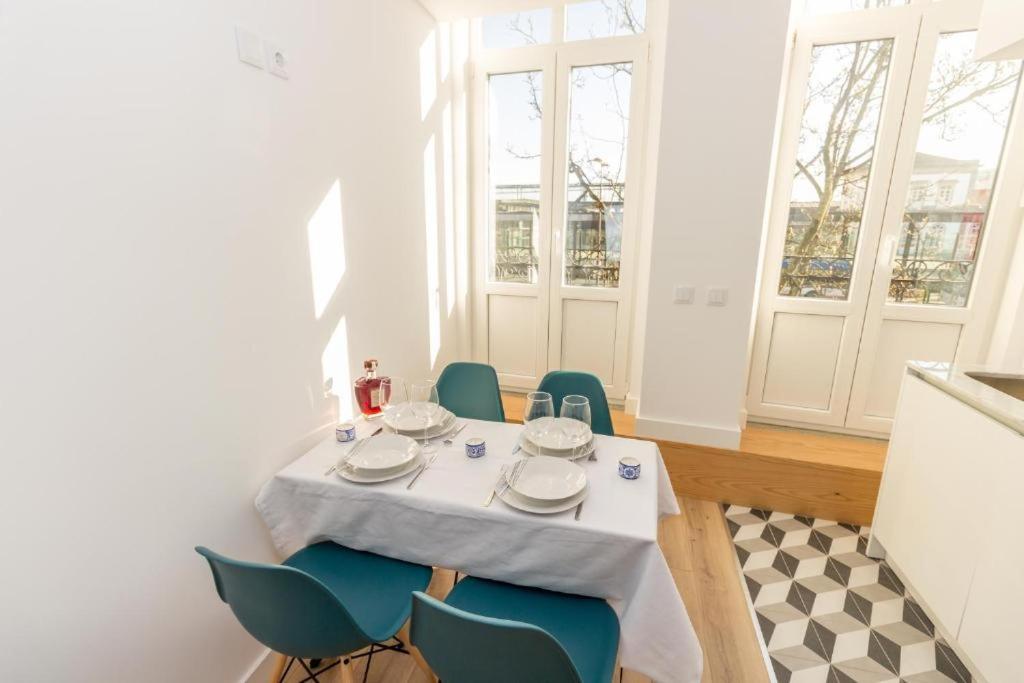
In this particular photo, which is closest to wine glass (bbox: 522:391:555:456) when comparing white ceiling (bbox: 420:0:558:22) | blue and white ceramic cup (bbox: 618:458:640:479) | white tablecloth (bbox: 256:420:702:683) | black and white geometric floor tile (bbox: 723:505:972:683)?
white tablecloth (bbox: 256:420:702:683)

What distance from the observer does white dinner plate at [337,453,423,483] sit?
137 centimetres

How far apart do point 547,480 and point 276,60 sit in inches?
61.8

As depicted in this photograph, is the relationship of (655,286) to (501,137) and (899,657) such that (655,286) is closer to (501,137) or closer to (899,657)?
(501,137)

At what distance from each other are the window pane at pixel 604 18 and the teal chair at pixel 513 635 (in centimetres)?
296

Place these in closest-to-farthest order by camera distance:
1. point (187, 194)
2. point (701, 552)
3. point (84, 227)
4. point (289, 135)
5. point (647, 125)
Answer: point (84, 227), point (187, 194), point (289, 135), point (701, 552), point (647, 125)

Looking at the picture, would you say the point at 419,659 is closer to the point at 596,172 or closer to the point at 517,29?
the point at 596,172

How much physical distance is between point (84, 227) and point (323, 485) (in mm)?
877

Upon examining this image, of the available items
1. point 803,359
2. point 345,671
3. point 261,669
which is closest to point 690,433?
point 803,359

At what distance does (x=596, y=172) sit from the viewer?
288 cm

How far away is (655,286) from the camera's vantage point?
2439mm

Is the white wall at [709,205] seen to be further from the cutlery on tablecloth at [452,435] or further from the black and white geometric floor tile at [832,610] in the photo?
the cutlery on tablecloth at [452,435]

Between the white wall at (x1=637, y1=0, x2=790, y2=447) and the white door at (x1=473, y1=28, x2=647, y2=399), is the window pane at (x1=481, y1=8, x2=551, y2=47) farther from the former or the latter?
the white wall at (x1=637, y1=0, x2=790, y2=447)

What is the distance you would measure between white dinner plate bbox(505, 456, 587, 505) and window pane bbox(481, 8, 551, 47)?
265 centimetres

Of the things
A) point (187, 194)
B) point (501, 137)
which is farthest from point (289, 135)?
point (501, 137)
